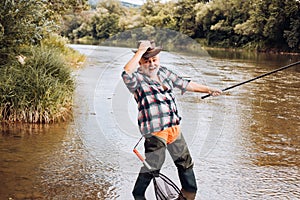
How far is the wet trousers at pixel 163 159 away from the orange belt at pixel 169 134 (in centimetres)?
3

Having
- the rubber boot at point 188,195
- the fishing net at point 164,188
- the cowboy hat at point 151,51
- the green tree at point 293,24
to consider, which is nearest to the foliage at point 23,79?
the rubber boot at point 188,195

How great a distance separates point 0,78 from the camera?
7613mm

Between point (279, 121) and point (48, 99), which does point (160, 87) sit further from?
point (279, 121)

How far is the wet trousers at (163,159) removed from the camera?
147 inches

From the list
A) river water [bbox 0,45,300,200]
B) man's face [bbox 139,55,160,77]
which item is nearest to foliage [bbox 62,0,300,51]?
river water [bbox 0,45,300,200]

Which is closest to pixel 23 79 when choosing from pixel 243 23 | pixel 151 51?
pixel 151 51

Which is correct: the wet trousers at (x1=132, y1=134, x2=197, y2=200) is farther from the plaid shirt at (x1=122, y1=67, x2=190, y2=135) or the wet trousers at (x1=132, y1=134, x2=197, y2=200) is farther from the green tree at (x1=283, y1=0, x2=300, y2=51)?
the green tree at (x1=283, y1=0, x2=300, y2=51)

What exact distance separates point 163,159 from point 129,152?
259cm

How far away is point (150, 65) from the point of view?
373 cm

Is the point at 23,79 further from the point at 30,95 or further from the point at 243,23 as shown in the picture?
the point at 243,23

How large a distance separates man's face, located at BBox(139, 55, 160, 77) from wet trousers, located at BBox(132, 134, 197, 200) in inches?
22.1

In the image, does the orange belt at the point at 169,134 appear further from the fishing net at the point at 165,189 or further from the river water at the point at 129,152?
the river water at the point at 129,152

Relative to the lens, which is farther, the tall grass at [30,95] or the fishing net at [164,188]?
the tall grass at [30,95]

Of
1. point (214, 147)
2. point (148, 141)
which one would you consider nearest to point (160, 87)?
point (148, 141)
